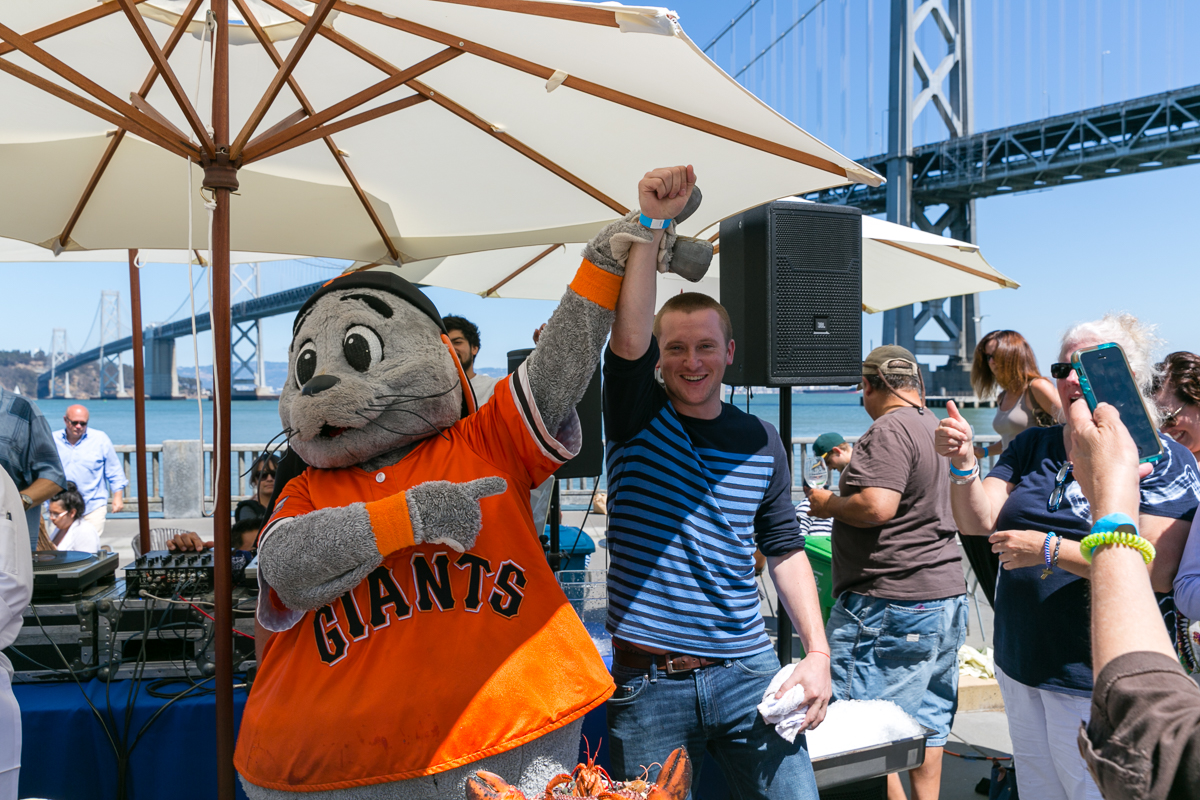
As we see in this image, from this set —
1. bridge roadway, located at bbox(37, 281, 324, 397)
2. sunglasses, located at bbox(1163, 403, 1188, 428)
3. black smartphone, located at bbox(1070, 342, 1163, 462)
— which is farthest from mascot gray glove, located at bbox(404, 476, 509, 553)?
bridge roadway, located at bbox(37, 281, 324, 397)

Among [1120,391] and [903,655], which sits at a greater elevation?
[1120,391]

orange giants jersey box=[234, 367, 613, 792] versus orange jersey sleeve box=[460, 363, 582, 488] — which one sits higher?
orange jersey sleeve box=[460, 363, 582, 488]

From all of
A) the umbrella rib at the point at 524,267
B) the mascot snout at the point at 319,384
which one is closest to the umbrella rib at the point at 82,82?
the mascot snout at the point at 319,384

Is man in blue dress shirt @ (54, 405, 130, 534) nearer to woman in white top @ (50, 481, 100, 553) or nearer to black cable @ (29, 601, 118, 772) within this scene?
woman in white top @ (50, 481, 100, 553)

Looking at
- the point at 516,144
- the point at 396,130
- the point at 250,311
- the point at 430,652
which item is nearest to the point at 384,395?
the point at 430,652

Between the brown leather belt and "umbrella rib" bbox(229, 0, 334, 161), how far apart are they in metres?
1.58

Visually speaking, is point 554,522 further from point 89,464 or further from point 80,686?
point 89,464

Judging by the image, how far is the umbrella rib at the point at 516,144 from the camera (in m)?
2.50

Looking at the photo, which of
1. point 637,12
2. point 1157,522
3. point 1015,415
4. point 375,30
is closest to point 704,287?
point 1015,415

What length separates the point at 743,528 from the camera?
2.00 m

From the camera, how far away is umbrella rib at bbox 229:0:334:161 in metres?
1.81

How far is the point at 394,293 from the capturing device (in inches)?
72.2

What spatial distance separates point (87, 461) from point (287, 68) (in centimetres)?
506

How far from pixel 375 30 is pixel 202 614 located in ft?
5.89
